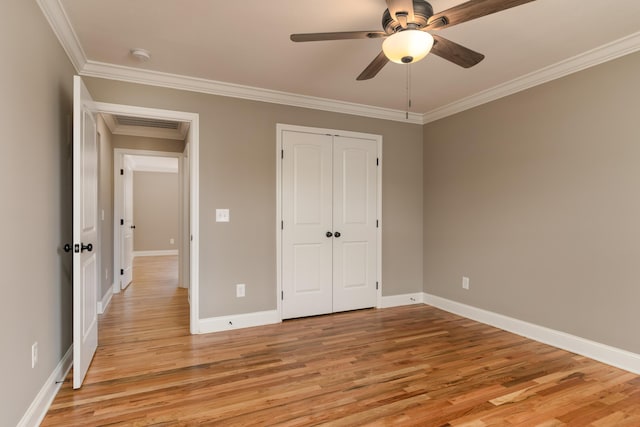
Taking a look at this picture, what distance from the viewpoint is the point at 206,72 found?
3.20m

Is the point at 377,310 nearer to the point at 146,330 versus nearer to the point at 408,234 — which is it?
the point at 408,234

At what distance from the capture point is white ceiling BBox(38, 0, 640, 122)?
2.21 metres

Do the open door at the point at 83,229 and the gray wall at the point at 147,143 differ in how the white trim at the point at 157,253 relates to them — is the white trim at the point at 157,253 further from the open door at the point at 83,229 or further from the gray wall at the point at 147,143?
the open door at the point at 83,229

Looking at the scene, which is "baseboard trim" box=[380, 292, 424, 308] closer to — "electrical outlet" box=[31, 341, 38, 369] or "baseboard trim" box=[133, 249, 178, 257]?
"electrical outlet" box=[31, 341, 38, 369]

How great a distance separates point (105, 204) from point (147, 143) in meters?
1.18

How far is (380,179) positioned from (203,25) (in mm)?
2614

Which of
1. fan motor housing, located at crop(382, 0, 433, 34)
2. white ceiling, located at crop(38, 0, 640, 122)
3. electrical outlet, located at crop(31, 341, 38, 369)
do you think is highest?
white ceiling, located at crop(38, 0, 640, 122)

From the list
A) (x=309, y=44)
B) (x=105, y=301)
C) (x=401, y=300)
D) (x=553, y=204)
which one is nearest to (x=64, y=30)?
(x=309, y=44)

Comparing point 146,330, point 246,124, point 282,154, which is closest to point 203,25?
point 246,124

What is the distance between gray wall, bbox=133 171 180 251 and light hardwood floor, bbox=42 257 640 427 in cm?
630

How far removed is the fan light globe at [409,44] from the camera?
1.83 meters

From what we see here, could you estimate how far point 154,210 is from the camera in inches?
379

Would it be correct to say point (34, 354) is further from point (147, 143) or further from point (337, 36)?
point (147, 143)

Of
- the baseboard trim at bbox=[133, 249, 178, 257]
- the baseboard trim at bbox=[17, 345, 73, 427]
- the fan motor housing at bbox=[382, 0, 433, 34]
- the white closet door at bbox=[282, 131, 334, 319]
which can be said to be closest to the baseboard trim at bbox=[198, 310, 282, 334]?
the white closet door at bbox=[282, 131, 334, 319]
